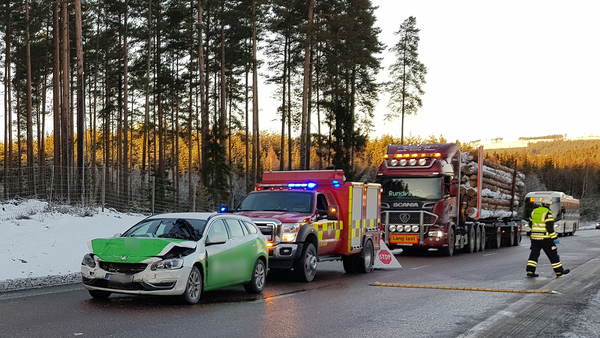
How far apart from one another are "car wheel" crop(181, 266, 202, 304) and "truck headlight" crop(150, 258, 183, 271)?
0.33m

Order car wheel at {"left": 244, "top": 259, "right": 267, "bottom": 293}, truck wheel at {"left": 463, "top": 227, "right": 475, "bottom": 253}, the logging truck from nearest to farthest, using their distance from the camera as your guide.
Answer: car wheel at {"left": 244, "top": 259, "right": 267, "bottom": 293} → the logging truck → truck wheel at {"left": 463, "top": 227, "right": 475, "bottom": 253}

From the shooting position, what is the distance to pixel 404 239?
74.1 feet

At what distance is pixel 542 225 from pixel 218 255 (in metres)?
8.35

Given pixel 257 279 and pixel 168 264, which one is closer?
pixel 168 264

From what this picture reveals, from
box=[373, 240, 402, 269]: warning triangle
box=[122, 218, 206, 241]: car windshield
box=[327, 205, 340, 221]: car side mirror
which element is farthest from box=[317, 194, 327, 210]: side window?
box=[122, 218, 206, 241]: car windshield

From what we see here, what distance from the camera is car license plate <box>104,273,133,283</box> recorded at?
939 centimetres

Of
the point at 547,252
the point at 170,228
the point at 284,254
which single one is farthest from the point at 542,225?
the point at 170,228

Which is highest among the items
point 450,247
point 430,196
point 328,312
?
point 430,196

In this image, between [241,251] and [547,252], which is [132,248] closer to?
[241,251]

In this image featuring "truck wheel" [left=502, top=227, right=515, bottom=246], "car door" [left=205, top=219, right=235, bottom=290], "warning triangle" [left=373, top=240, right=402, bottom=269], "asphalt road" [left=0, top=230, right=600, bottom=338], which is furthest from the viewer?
"truck wheel" [left=502, top=227, right=515, bottom=246]

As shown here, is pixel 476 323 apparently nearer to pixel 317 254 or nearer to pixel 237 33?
pixel 317 254

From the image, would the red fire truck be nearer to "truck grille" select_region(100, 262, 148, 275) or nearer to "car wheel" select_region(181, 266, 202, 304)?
"car wheel" select_region(181, 266, 202, 304)

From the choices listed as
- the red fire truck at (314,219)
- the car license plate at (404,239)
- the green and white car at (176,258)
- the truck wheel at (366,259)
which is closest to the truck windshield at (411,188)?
the car license plate at (404,239)

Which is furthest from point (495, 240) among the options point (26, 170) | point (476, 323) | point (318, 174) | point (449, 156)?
point (476, 323)
